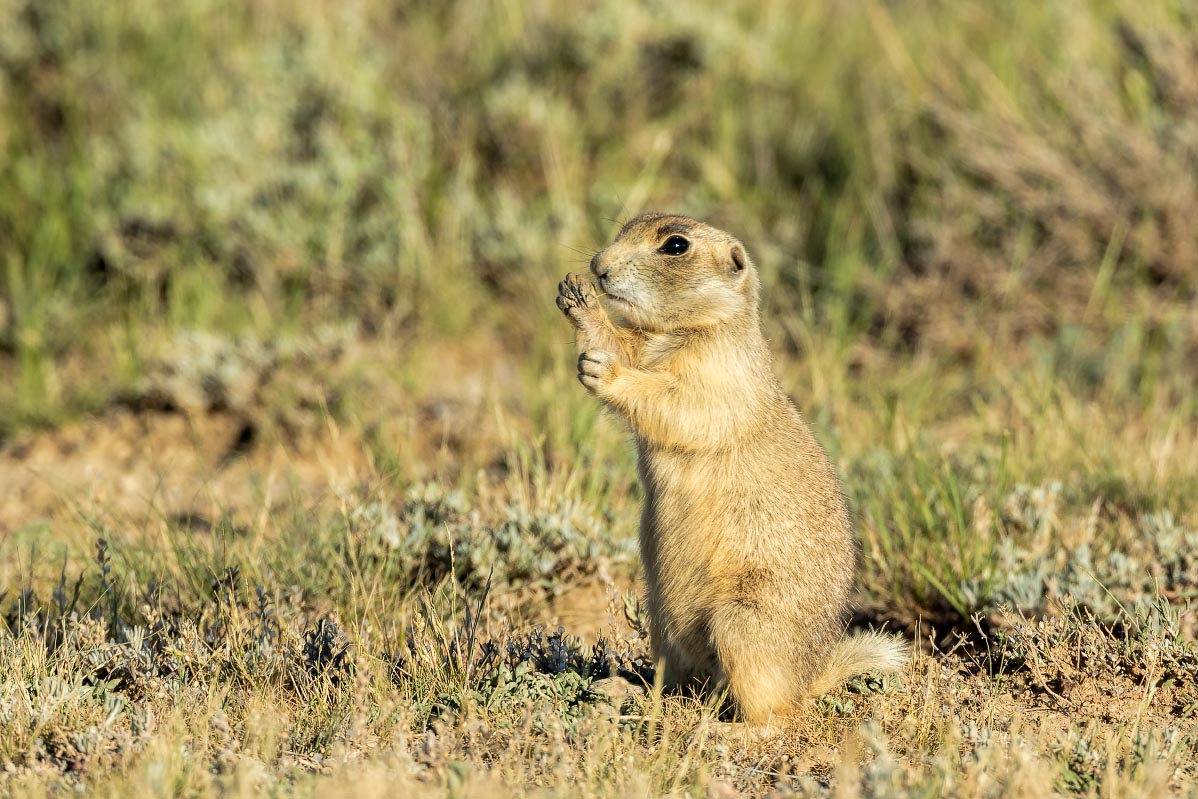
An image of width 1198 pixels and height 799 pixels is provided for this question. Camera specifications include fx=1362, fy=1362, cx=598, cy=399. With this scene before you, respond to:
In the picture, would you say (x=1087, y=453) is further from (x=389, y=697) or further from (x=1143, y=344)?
(x=389, y=697)

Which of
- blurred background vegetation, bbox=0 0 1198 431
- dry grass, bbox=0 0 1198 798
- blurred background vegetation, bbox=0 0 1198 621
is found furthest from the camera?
blurred background vegetation, bbox=0 0 1198 431

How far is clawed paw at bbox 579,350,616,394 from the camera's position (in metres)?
3.95

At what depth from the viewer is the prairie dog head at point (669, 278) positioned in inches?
163

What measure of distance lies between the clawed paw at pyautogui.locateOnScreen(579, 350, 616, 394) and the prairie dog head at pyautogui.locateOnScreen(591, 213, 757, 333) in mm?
242

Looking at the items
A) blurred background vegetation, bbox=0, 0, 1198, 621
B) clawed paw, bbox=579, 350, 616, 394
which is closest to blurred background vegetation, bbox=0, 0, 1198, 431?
blurred background vegetation, bbox=0, 0, 1198, 621

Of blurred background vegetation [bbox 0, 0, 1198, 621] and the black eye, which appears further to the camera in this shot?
blurred background vegetation [bbox 0, 0, 1198, 621]

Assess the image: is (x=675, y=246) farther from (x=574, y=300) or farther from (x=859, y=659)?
(x=859, y=659)

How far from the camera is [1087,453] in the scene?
5.42 meters

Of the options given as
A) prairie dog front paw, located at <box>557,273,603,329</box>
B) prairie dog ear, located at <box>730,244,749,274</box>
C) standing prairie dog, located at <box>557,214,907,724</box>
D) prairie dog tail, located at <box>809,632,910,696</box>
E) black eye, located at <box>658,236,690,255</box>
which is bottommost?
prairie dog tail, located at <box>809,632,910,696</box>

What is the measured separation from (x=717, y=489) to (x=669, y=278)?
674 millimetres

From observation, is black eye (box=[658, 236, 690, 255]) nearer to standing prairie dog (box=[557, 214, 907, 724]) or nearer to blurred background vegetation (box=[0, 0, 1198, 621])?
standing prairie dog (box=[557, 214, 907, 724])

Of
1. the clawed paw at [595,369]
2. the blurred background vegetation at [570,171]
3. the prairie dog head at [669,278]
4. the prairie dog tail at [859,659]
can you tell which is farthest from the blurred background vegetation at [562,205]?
the prairie dog tail at [859,659]

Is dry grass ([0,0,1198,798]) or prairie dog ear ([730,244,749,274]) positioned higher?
prairie dog ear ([730,244,749,274])

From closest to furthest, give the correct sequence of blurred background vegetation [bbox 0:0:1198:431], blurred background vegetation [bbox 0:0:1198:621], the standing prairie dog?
the standing prairie dog < blurred background vegetation [bbox 0:0:1198:621] < blurred background vegetation [bbox 0:0:1198:431]
